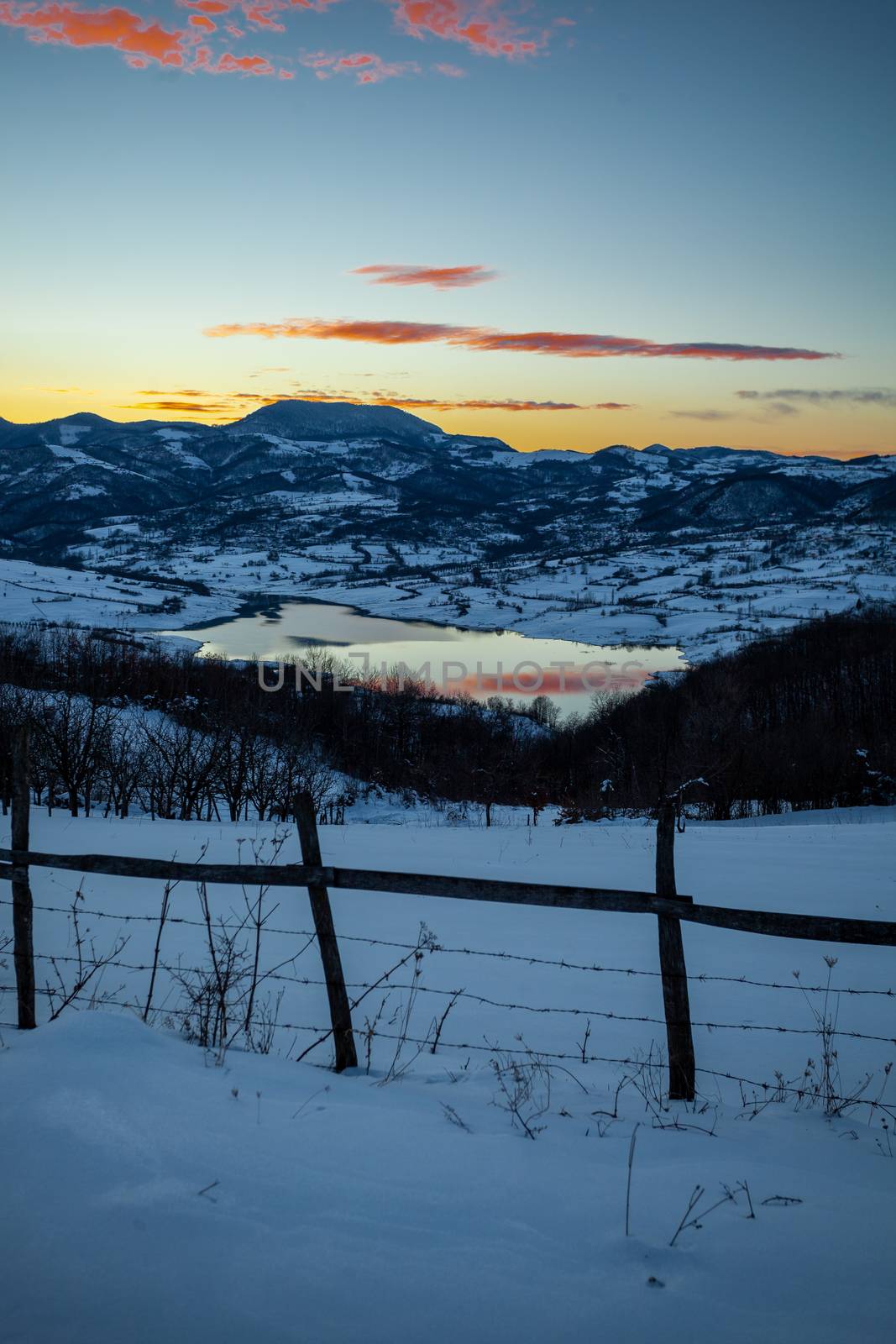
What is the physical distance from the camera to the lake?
313 feet

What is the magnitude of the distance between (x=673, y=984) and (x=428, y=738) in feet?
224

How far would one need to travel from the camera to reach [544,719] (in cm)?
7900

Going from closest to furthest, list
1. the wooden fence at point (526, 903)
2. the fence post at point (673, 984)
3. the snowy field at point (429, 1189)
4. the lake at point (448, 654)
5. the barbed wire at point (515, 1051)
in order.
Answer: the snowy field at point (429, 1189) → the wooden fence at point (526, 903) → the fence post at point (673, 984) → the barbed wire at point (515, 1051) → the lake at point (448, 654)

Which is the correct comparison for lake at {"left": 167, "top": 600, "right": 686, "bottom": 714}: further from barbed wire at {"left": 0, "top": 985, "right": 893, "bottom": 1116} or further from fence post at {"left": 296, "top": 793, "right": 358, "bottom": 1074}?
fence post at {"left": 296, "top": 793, "right": 358, "bottom": 1074}

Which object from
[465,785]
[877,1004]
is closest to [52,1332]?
[877,1004]

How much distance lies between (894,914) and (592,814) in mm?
20481

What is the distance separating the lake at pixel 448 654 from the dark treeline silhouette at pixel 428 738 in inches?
392

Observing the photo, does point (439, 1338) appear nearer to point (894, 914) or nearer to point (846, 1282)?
point (846, 1282)

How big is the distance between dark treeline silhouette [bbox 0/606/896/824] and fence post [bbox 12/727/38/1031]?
903 inches

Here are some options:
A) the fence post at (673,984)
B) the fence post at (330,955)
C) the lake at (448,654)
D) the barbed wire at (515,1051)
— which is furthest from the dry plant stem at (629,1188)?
the lake at (448,654)

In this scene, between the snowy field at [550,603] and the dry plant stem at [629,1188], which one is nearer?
the dry plant stem at [629,1188]

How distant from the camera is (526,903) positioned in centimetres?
433

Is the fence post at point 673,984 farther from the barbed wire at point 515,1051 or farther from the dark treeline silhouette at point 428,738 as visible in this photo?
the dark treeline silhouette at point 428,738

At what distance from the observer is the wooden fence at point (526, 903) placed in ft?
13.4
